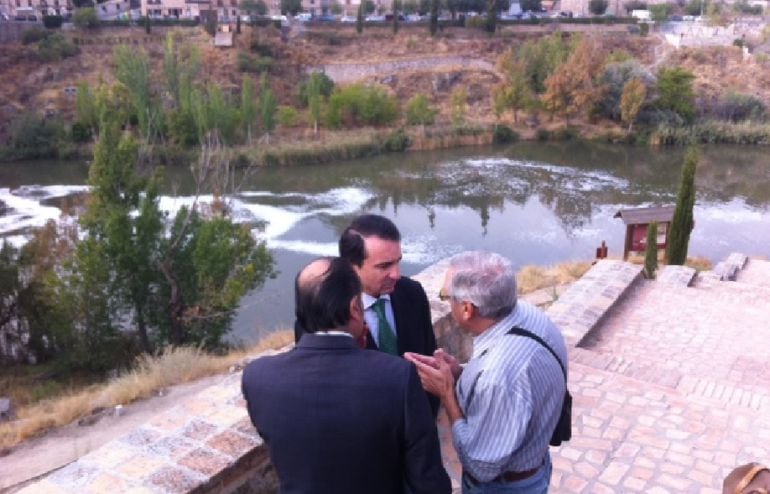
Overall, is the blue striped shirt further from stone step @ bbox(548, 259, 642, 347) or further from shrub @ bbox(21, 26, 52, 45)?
shrub @ bbox(21, 26, 52, 45)

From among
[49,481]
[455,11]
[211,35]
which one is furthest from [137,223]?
[455,11]

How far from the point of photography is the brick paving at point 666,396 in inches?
154

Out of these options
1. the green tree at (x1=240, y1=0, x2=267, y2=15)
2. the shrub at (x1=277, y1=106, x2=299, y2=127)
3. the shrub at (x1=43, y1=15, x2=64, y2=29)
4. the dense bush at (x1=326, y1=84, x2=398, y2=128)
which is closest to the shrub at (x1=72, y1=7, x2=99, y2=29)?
the shrub at (x1=43, y1=15, x2=64, y2=29)

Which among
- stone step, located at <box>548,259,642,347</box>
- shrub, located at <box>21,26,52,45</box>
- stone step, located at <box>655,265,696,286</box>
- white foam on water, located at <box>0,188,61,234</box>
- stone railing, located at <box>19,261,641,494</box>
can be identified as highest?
shrub, located at <box>21,26,52,45</box>

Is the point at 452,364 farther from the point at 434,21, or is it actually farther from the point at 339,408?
the point at 434,21

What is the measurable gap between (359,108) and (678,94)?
1540 cm

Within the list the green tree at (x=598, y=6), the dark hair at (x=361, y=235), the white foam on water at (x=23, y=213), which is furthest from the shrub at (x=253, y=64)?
the dark hair at (x=361, y=235)

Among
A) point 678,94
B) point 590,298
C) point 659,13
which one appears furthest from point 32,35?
point 659,13

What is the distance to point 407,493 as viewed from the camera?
192 centimetres

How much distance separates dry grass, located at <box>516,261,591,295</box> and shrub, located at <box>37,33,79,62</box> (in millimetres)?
31484

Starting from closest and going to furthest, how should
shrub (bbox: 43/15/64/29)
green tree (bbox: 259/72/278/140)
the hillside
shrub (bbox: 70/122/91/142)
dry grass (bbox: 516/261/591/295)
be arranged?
dry grass (bbox: 516/261/591/295)
green tree (bbox: 259/72/278/140)
shrub (bbox: 70/122/91/142)
the hillside
shrub (bbox: 43/15/64/29)

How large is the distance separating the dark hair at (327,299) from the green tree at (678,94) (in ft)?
113

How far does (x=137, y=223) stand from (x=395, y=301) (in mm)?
10047

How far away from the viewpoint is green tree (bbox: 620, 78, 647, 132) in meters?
31.4
